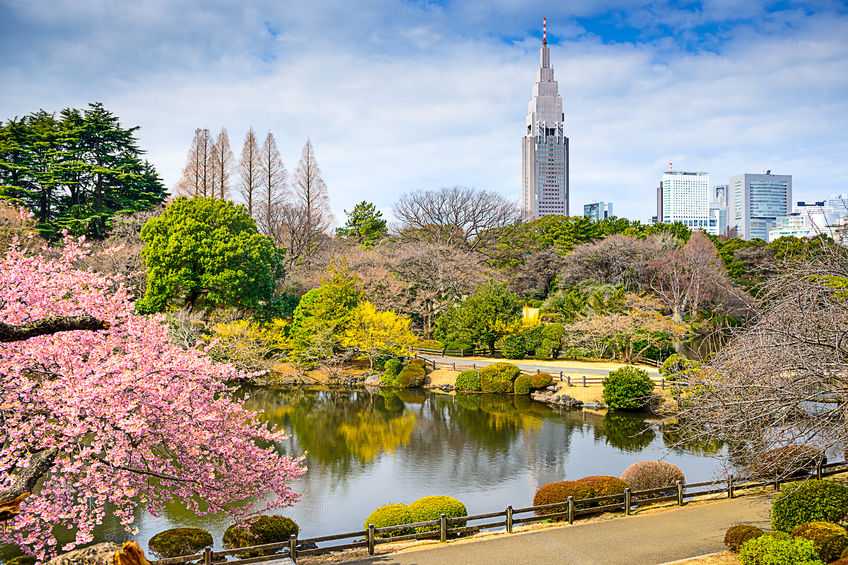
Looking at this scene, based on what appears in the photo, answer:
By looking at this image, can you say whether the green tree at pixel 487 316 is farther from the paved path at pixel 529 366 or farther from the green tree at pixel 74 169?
the green tree at pixel 74 169

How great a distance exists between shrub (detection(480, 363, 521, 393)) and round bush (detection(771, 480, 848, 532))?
21.1 m

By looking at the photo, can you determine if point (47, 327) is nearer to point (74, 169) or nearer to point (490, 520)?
point (490, 520)

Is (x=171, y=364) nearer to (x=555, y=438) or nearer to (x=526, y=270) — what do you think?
(x=555, y=438)

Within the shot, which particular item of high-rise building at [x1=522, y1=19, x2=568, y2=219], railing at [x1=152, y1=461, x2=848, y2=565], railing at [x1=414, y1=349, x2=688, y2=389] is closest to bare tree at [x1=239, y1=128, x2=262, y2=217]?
railing at [x1=414, y1=349, x2=688, y2=389]

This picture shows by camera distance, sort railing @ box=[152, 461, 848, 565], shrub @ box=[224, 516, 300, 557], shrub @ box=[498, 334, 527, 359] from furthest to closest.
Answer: shrub @ box=[498, 334, 527, 359] → shrub @ box=[224, 516, 300, 557] → railing @ box=[152, 461, 848, 565]

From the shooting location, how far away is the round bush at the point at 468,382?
33.1m

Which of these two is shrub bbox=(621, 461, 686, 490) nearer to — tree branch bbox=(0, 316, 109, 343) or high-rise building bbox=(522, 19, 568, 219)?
tree branch bbox=(0, 316, 109, 343)

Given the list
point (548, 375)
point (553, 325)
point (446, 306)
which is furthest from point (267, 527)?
point (446, 306)

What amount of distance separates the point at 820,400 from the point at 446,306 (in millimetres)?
34780

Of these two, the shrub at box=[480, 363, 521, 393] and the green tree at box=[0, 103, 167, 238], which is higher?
the green tree at box=[0, 103, 167, 238]

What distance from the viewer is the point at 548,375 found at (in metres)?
31.8

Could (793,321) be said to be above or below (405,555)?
above

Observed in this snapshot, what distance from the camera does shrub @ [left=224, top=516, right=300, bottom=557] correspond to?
41.4 feet

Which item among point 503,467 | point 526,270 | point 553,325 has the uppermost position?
point 526,270
